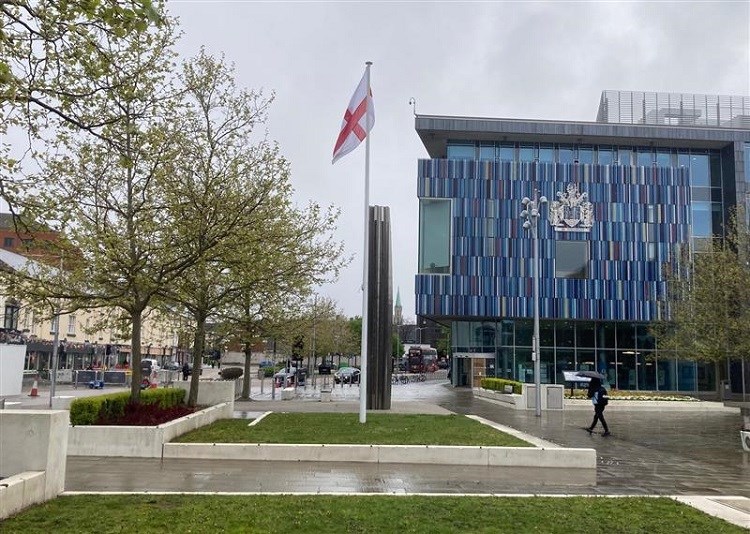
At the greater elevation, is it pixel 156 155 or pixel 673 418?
pixel 156 155

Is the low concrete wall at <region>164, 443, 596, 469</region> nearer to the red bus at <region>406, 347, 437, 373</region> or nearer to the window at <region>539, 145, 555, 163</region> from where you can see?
the window at <region>539, 145, 555, 163</region>

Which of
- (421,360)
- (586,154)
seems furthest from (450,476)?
(421,360)

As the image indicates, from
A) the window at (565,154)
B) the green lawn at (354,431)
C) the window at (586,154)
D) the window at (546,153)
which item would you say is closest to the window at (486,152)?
the window at (546,153)

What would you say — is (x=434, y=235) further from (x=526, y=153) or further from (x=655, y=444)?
(x=655, y=444)

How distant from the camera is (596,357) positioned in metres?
51.4

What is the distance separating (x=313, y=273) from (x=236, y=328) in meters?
3.88

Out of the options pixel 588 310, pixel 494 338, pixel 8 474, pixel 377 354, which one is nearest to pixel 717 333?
pixel 377 354

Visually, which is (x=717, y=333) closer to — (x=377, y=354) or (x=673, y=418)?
(x=673, y=418)

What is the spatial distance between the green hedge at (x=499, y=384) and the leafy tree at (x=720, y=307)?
9065 mm

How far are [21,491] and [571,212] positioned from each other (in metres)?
48.0

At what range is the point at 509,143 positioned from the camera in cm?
5466

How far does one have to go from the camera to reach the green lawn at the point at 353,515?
7.39 m

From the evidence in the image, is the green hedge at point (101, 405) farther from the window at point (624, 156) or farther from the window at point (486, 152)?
the window at point (624, 156)

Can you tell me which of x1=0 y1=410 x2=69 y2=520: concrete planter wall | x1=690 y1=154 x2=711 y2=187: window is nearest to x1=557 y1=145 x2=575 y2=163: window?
x1=690 y1=154 x2=711 y2=187: window
